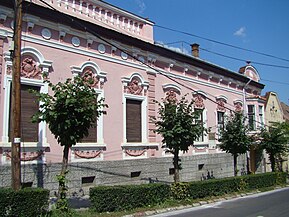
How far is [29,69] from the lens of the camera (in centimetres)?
1327

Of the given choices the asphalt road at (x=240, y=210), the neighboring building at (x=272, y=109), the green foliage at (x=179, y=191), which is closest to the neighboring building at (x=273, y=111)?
the neighboring building at (x=272, y=109)

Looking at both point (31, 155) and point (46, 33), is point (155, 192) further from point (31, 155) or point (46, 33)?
point (46, 33)

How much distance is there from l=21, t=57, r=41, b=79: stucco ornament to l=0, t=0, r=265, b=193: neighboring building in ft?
0.13

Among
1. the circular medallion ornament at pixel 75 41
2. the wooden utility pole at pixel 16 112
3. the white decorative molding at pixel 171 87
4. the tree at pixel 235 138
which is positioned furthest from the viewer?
the white decorative molding at pixel 171 87

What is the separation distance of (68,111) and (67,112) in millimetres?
46

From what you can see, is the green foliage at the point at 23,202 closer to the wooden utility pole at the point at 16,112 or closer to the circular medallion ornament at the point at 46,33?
the wooden utility pole at the point at 16,112

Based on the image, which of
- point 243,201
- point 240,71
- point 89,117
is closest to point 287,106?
point 240,71

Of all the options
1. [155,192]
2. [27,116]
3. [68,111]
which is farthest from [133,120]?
[68,111]

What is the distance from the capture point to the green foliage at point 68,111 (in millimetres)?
10383

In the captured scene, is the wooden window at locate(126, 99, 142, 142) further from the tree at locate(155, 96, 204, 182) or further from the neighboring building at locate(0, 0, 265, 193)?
the tree at locate(155, 96, 204, 182)

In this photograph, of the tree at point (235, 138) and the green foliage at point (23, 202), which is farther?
the tree at point (235, 138)

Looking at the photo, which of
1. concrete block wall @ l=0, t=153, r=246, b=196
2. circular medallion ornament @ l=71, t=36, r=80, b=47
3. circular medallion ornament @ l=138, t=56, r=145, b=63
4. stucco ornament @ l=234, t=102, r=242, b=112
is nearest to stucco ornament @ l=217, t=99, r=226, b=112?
stucco ornament @ l=234, t=102, r=242, b=112

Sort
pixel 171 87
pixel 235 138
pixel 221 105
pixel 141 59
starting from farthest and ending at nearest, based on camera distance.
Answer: pixel 221 105 < pixel 171 87 < pixel 235 138 < pixel 141 59

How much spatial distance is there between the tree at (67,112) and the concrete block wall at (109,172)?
9.02 ft
